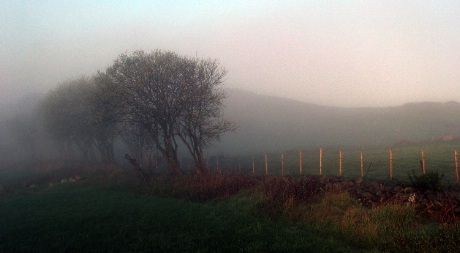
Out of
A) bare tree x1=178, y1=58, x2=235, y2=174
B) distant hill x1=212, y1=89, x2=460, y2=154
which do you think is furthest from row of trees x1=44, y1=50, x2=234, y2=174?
distant hill x1=212, y1=89, x2=460, y2=154

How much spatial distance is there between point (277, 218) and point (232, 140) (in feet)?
341

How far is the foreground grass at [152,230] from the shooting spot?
16375 millimetres

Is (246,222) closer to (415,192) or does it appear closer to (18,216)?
(415,192)

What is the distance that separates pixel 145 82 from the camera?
45375 millimetres

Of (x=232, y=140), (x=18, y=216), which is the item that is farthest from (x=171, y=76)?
(x=232, y=140)

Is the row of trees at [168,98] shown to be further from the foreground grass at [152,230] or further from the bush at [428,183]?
the bush at [428,183]

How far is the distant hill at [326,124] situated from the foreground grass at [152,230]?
217 feet

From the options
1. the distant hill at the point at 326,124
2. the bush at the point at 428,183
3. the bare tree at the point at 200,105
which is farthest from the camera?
the distant hill at the point at 326,124

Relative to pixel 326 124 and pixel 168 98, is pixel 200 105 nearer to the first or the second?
pixel 168 98

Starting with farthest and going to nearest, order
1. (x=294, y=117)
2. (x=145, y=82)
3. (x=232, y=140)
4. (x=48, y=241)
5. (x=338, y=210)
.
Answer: (x=294, y=117) < (x=232, y=140) < (x=145, y=82) < (x=338, y=210) < (x=48, y=241)

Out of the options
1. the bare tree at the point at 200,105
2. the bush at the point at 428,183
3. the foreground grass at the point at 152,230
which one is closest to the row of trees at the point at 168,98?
the bare tree at the point at 200,105

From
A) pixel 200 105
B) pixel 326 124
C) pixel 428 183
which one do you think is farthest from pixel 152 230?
pixel 326 124

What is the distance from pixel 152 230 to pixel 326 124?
12167 cm

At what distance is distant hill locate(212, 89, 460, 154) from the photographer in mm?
99875
